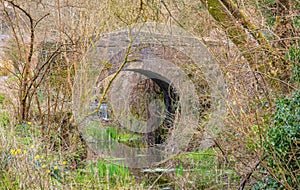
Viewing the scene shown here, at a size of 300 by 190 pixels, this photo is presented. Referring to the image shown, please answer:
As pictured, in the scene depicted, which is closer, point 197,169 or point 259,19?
point 259,19

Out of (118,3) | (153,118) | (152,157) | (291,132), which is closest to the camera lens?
(291,132)

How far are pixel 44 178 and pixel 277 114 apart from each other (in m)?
2.43

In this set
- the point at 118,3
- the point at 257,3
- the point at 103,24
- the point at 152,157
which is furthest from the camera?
the point at 152,157

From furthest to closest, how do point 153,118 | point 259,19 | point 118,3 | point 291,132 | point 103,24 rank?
1. point 153,118
2. point 103,24
3. point 118,3
4. point 259,19
5. point 291,132

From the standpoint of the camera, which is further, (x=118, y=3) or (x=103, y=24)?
(x=103, y=24)

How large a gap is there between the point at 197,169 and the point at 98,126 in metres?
3.64

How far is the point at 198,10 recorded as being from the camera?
772 centimetres

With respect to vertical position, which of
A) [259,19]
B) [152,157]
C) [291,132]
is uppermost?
[259,19]

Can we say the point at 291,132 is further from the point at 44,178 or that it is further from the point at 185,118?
the point at 185,118

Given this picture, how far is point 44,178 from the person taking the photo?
4.54m

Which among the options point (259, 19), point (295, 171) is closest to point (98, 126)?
point (259, 19)

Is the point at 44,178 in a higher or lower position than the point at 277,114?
lower

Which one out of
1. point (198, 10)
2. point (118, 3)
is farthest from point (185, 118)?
point (118, 3)

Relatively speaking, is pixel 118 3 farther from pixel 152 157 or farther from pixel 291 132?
pixel 291 132
